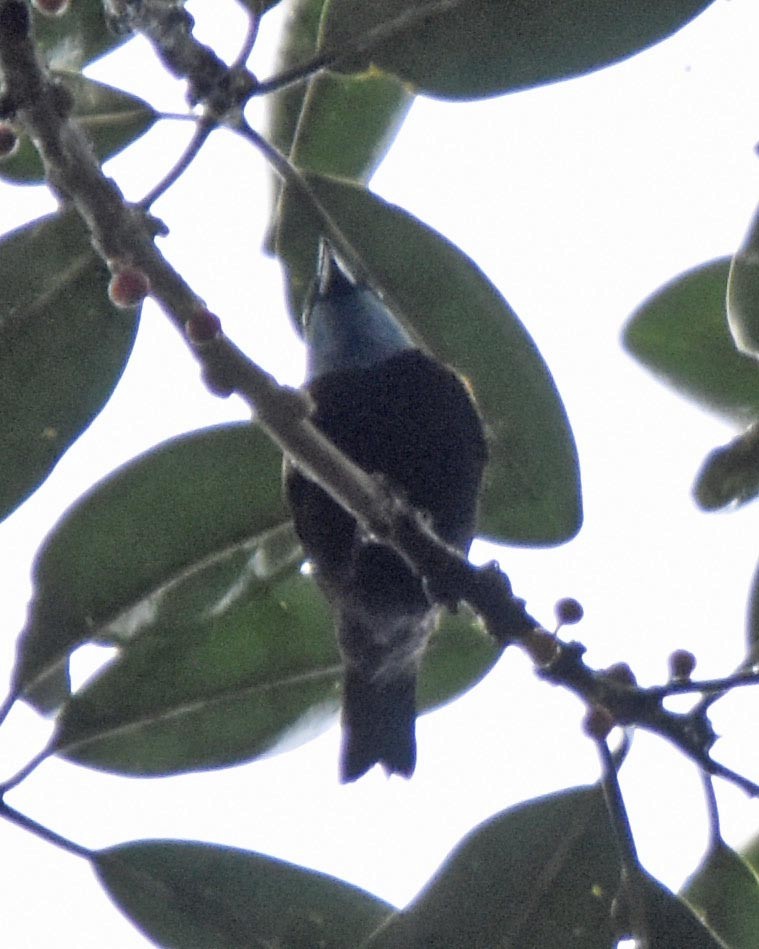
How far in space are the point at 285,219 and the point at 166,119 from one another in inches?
11.2

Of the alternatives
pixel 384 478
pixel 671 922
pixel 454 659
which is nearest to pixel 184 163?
pixel 384 478

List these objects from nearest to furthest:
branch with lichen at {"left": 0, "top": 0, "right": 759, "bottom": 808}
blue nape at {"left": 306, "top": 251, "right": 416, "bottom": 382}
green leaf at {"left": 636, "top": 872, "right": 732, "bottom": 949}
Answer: branch with lichen at {"left": 0, "top": 0, "right": 759, "bottom": 808}, green leaf at {"left": 636, "top": 872, "right": 732, "bottom": 949}, blue nape at {"left": 306, "top": 251, "right": 416, "bottom": 382}

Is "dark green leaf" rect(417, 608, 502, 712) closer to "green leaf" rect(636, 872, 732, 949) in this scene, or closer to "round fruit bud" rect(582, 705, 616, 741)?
"green leaf" rect(636, 872, 732, 949)

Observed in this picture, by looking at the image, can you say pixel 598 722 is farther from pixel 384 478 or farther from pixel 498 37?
pixel 498 37

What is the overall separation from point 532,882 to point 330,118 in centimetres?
129

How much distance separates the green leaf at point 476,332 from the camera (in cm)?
214

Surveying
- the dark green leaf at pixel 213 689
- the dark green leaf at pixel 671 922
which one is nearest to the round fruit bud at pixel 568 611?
the dark green leaf at pixel 671 922

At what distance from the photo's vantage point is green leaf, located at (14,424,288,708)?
6.86ft

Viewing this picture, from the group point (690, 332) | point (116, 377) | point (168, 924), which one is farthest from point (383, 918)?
point (690, 332)

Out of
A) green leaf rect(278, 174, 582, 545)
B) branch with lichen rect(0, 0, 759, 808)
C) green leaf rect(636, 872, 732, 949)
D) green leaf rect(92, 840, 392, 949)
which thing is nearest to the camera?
branch with lichen rect(0, 0, 759, 808)

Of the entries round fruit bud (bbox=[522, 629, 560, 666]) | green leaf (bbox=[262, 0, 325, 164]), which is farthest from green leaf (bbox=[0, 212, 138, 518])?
round fruit bud (bbox=[522, 629, 560, 666])

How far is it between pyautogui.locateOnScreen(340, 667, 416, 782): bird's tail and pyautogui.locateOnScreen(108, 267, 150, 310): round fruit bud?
0.91m

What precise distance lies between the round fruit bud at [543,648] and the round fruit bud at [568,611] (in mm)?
123

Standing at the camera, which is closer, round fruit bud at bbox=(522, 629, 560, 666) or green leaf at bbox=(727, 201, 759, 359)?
round fruit bud at bbox=(522, 629, 560, 666)
